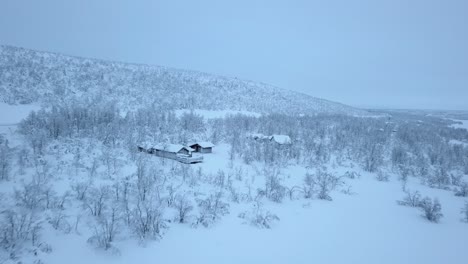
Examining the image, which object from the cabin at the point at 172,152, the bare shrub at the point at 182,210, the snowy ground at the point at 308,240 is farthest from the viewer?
the cabin at the point at 172,152

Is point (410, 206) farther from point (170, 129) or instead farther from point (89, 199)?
point (170, 129)

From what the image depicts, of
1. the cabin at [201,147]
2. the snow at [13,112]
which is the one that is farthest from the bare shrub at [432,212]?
the snow at [13,112]

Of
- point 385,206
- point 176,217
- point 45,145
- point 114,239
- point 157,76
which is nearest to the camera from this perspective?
point 114,239

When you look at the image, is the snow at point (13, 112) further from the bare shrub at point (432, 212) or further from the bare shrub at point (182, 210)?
the bare shrub at point (432, 212)

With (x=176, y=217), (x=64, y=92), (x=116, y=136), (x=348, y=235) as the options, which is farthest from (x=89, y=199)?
(x=64, y=92)

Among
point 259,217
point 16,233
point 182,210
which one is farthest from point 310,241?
point 16,233

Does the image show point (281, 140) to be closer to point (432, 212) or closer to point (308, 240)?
point (432, 212)
